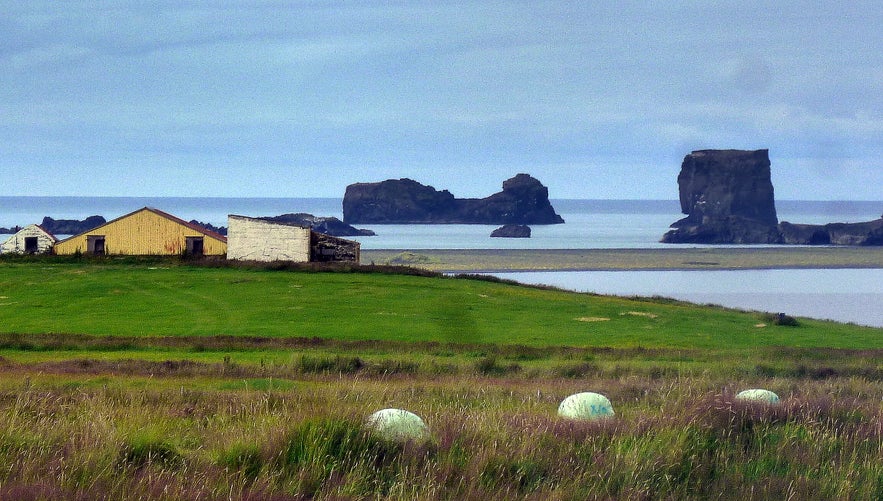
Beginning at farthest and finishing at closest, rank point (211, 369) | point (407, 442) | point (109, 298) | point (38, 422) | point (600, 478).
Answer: point (109, 298), point (211, 369), point (38, 422), point (407, 442), point (600, 478)

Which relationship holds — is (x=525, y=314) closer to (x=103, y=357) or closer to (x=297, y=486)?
(x=103, y=357)

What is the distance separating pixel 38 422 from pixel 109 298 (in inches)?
1046

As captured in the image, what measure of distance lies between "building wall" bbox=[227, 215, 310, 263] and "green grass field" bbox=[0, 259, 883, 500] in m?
21.8

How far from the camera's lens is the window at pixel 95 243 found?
5566 cm

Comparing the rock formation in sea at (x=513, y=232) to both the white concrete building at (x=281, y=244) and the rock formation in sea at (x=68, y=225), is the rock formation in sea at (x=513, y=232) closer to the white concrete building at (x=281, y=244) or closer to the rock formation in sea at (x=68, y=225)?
the rock formation in sea at (x=68, y=225)

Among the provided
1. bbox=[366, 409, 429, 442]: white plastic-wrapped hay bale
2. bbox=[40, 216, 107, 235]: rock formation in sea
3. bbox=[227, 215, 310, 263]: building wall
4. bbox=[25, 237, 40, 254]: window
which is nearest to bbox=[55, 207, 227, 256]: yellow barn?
bbox=[227, 215, 310, 263]: building wall

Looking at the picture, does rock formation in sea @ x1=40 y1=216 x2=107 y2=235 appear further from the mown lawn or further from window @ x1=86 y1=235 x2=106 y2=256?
the mown lawn

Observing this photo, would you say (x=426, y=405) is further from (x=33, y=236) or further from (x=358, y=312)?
(x=33, y=236)

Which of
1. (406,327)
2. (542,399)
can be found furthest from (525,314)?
(542,399)

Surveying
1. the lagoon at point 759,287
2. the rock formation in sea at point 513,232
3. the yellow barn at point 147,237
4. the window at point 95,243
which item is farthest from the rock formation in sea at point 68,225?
the yellow barn at point 147,237

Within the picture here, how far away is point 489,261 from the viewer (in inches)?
3605

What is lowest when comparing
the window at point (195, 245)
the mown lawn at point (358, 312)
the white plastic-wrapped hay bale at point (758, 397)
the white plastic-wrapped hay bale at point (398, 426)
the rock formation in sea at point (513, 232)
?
the mown lawn at point (358, 312)

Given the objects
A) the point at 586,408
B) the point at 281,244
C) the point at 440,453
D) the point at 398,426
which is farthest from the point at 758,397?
the point at 281,244

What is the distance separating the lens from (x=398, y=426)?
352 inches
